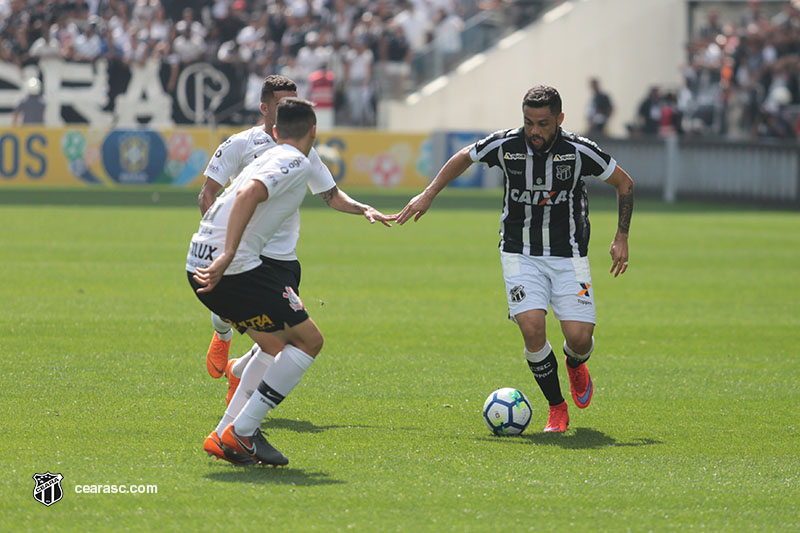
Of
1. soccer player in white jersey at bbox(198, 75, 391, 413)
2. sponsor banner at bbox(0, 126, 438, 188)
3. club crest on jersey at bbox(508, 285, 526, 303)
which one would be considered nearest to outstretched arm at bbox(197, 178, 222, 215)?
soccer player in white jersey at bbox(198, 75, 391, 413)

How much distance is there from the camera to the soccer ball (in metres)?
7.02

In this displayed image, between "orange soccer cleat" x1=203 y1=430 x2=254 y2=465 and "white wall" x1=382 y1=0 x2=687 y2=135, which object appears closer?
"orange soccer cleat" x1=203 y1=430 x2=254 y2=465

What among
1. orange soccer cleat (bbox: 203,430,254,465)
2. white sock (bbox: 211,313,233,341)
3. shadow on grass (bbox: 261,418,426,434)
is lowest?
shadow on grass (bbox: 261,418,426,434)

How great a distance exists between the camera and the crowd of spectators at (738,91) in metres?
28.9

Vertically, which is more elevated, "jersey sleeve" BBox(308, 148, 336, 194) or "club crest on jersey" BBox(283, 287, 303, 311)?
"jersey sleeve" BBox(308, 148, 336, 194)

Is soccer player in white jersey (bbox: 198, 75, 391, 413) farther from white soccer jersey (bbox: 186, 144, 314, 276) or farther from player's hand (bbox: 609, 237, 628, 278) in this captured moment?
player's hand (bbox: 609, 237, 628, 278)

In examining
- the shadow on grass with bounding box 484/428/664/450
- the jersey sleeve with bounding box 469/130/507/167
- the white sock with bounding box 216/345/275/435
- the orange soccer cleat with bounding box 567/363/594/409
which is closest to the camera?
the white sock with bounding box 216/345/275/435

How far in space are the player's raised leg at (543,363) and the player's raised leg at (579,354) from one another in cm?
19

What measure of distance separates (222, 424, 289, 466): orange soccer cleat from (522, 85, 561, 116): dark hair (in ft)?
8.71

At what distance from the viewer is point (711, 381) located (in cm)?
888

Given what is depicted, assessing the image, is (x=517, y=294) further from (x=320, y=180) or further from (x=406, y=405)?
(x=320, y=180)

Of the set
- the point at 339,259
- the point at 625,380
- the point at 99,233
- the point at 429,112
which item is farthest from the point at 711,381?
the point at 429,112

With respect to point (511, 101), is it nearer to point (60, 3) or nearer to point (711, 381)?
point (60, 3)

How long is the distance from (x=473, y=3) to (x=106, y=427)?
30.6 meters
